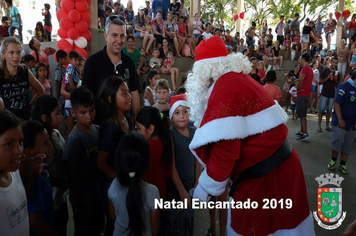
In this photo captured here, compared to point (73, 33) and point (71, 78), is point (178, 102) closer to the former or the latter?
point (71, 78)

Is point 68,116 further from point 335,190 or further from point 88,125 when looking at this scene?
point 335,190

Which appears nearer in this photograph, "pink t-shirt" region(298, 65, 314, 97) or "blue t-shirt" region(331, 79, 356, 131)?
"blue t-shirt" region(331, 79, 356, 131)

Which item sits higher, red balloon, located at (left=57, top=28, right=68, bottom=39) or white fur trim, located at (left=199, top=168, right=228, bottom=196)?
red balloon, located at (left=57, top=28, right=68, bottom=39)

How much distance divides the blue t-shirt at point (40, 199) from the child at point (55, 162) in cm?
31

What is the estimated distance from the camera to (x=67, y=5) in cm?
562

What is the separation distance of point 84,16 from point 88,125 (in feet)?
16.0

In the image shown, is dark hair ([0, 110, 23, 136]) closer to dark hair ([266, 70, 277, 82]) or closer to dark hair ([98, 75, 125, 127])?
dark hair ([98, 75, 125, 127])

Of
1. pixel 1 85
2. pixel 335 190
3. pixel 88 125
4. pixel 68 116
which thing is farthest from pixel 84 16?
pixel 335 190

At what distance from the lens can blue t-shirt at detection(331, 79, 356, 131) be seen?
3.98m

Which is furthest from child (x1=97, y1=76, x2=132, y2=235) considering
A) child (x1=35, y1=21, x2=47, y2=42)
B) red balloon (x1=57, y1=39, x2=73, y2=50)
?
child (x1=35, y1=21, x2=47, y2=42)

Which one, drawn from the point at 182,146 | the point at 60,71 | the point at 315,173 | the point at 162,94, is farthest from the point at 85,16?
the point at 315,173

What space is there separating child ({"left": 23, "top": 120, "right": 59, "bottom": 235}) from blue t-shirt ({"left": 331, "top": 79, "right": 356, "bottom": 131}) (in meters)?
4.08

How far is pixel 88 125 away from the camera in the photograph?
2.04 m

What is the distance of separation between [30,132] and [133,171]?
72cm
